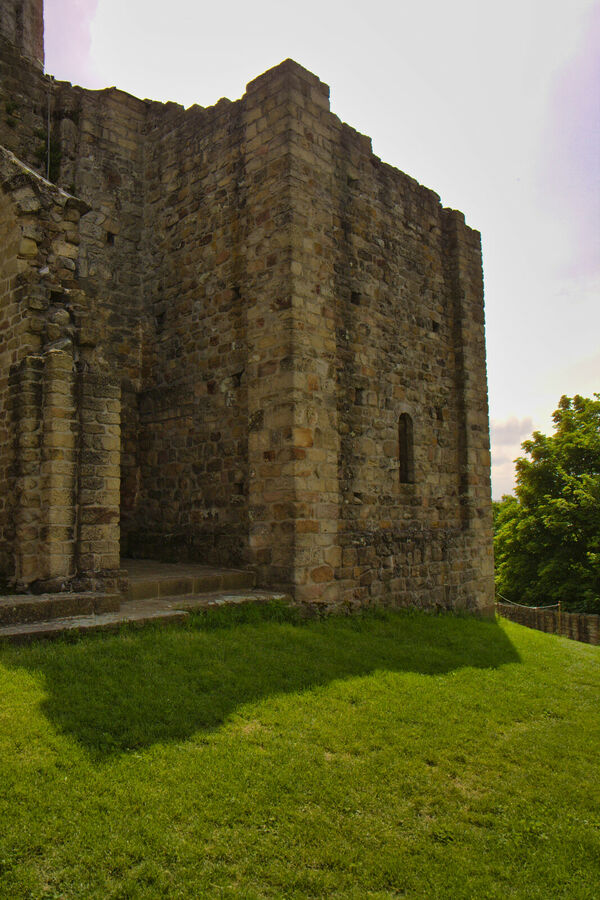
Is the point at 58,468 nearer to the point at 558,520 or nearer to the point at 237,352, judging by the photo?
the point at 237,352

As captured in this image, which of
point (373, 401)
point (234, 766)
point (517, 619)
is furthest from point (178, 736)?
point (517, 619)

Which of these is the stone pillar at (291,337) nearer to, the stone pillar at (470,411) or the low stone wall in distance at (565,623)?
the stone pillar at (470,411)

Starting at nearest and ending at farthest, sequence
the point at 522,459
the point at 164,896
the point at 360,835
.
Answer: the point at 164,896, the point at 360,835, the point at 522,459

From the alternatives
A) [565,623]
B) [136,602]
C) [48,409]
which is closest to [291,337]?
[48,409]

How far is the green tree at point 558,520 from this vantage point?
22.3 meters

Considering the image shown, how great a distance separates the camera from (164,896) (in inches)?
125

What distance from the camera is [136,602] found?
24.9ft

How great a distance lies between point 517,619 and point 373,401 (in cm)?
1218

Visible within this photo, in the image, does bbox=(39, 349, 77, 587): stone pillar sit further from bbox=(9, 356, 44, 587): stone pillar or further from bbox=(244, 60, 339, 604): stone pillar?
bbox=(244, 60, 339, 604): stone pillar

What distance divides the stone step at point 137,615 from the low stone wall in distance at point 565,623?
11642mm

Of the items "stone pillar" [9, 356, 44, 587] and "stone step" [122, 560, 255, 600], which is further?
"stone step" [122, 560, 255, 600]

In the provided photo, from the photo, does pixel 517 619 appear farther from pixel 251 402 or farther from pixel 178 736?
pixel 178 736

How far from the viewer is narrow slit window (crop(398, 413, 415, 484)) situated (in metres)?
11.3

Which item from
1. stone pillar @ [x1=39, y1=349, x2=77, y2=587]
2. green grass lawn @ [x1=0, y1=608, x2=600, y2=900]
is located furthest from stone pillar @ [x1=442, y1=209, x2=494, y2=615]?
stone pillar @ [x1=39, y1=349, x2=77, y2=587]
